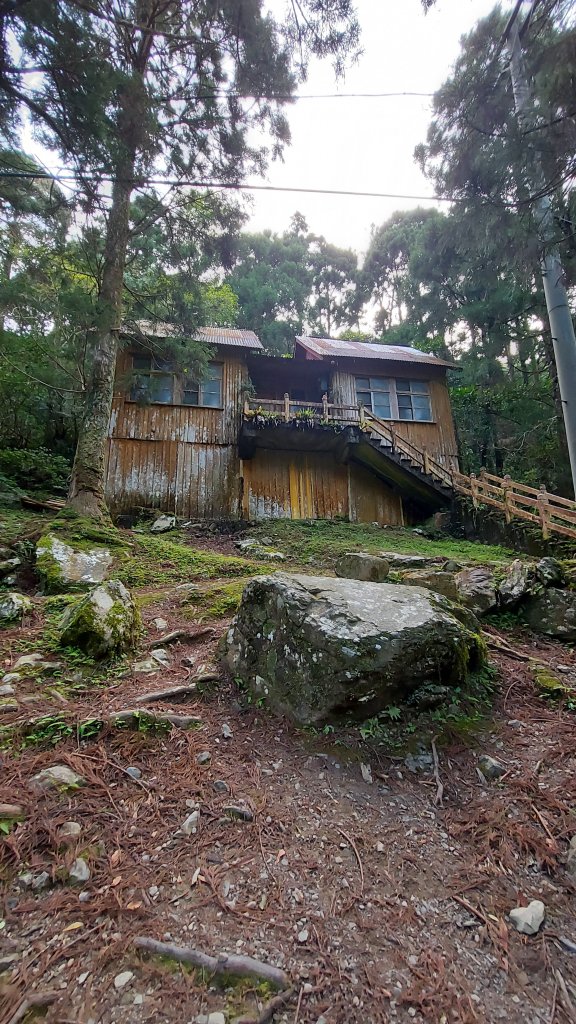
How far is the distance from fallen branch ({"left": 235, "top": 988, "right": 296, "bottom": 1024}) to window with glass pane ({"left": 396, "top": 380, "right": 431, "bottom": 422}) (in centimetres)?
1555

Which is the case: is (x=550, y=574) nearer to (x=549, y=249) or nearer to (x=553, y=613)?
(x=553, y=613)

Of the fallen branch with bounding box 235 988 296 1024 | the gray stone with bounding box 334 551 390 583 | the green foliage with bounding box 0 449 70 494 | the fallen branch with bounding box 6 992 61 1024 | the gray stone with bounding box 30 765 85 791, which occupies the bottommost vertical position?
the fallen branch with bounding box 235 988 296 1024

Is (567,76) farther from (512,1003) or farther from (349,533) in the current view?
(349,533)

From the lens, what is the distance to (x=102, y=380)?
8.70 m

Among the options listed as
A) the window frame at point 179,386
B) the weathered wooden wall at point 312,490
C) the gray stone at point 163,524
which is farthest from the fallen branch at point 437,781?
the window frame at point 179,386

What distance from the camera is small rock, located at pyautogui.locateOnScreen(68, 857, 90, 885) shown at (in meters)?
1.82

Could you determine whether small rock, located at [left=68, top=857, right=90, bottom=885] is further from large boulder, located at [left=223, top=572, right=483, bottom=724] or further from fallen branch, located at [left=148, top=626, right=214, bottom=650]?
fallen branch, located at [left=148, top=626, right=214, bottom=650]

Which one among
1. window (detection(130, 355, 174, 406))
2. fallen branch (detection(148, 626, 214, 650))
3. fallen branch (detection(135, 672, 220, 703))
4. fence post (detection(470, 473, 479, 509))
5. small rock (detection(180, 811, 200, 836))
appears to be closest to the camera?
small rock (detection(180, 811, 200, 836))

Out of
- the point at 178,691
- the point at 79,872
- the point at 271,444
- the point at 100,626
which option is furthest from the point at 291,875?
the point at 271,444

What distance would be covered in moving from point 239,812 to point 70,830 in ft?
2.67

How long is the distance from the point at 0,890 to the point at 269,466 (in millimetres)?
12675

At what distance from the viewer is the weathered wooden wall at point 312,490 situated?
13.8 m

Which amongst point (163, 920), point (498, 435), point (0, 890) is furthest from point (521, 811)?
point (498, 435)

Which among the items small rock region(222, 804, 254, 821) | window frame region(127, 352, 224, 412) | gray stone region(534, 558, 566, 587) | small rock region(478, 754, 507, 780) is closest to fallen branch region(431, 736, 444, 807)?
small rock region(478, 754, 507, 780)
